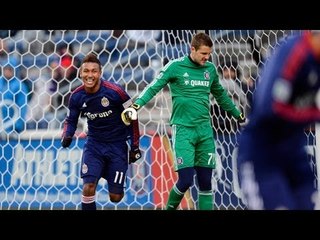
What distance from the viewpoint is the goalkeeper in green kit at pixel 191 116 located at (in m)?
4.72

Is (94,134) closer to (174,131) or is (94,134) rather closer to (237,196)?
(174,131)

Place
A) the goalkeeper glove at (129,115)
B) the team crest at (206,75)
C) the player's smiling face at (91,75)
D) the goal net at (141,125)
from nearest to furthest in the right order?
the goalkeeper glove at (129,115)
the player's smiling face at (91,75)
the team crest at (206,75)
the goal net at (141,125)

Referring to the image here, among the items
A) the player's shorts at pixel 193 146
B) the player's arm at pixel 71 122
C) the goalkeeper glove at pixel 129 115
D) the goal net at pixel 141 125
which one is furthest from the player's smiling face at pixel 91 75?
the goal net at pixel 141 125

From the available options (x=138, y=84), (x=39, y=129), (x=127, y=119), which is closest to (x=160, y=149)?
(x=138, y=84)

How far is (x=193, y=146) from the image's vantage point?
4.77 metres

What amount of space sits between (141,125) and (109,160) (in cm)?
141

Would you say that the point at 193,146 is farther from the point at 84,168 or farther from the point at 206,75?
the point at 84,168

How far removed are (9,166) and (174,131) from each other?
211 centimetres

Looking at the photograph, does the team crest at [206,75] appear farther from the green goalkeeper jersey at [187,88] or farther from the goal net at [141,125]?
the goal net at [141,125]

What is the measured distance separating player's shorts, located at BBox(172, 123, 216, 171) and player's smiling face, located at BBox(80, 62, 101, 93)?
661mm

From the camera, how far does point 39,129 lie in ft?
20.6

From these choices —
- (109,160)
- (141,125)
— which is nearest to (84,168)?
(109,160)

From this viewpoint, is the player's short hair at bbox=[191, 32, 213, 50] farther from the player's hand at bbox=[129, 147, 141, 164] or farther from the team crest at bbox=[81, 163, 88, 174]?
the team crest at bbox=[81, 163, 88, 174]

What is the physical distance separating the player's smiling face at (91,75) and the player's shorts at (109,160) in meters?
0.39
